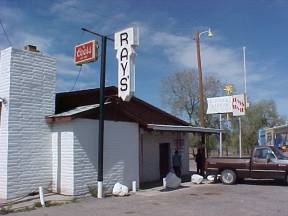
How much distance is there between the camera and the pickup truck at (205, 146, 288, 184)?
2058 cm

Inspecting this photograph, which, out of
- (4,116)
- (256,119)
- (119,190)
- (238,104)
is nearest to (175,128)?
(119,190)

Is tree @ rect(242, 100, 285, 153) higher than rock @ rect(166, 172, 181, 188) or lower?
higher

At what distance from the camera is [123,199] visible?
16.5m

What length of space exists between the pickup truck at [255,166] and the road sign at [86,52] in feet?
27.5

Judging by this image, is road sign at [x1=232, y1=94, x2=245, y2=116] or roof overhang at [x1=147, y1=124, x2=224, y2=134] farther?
road sign at [x1=232, y1=94, x2=245, y2=116]

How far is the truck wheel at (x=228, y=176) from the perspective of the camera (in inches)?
853

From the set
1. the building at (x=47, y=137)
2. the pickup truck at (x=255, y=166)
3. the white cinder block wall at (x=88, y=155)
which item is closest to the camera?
the building at (x=47, y=137)

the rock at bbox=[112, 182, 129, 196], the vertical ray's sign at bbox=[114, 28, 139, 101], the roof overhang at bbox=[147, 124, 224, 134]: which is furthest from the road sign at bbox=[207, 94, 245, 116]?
the rock at bbox=[112, 182, 129, 196]

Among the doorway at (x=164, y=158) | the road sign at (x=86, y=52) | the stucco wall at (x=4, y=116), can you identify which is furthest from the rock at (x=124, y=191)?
the doorway at (x=164, y=158)

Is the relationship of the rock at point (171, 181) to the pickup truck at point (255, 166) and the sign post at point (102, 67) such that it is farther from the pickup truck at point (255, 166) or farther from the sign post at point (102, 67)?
the sign post at point (102, 67)

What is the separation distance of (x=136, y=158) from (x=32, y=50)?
21.0ft

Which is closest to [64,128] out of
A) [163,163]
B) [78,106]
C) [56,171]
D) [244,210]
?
[56,171]

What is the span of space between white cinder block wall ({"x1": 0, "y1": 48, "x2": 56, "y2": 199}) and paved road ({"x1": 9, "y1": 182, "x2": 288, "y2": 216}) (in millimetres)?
2528

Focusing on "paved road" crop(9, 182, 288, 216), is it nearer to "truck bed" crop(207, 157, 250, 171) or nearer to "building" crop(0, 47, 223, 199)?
"building" crop(0, 47, 223, 199)
